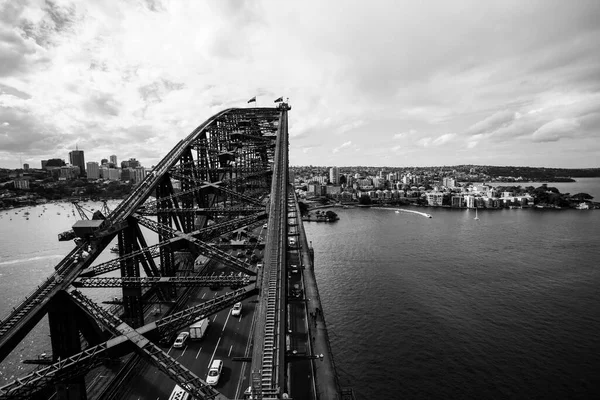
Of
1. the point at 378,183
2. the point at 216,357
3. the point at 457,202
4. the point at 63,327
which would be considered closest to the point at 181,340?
the point at 216,357

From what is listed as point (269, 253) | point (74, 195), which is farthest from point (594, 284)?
point (74, 195)

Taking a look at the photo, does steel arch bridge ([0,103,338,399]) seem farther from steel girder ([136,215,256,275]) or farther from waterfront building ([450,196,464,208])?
waterfront building ([450,196,464,208])

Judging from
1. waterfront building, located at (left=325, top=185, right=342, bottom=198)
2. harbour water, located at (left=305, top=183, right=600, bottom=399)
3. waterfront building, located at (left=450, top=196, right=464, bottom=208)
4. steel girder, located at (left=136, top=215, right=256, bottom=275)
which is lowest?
harbour water, located at (left=305, top=183, right=600, bottom=399)

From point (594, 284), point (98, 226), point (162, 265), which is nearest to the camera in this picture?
point (98, 226)

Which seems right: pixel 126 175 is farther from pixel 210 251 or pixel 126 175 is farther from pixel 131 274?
pixel 210 251

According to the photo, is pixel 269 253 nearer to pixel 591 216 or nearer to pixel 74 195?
pixel 591 216

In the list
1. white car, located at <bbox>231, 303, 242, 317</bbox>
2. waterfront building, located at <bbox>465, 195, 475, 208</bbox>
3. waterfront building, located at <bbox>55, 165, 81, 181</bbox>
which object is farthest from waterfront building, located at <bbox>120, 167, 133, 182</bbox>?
white car, located at <bbox>231, 303, 242, 317</bbox>
